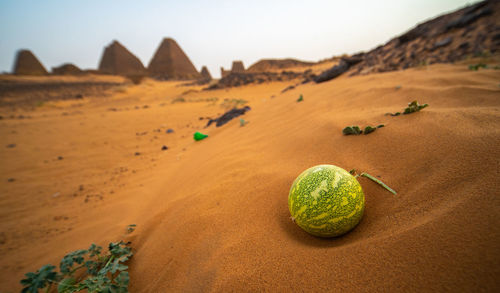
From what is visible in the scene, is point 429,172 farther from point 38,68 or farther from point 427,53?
point 38,68

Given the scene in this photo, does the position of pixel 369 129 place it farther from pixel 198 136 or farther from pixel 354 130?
pixel 198 136

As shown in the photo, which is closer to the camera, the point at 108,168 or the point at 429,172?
the point at 429,172

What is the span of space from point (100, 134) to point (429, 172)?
8.75 metres

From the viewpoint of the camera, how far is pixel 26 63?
40.8 metres

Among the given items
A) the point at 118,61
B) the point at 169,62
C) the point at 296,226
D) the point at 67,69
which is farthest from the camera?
the point at 169,62

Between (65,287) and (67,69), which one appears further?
(67,69)

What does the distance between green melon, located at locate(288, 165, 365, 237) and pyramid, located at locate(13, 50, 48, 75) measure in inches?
2295

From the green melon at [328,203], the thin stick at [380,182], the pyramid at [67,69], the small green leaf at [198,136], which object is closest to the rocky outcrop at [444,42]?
the small green leaf at [198,136]

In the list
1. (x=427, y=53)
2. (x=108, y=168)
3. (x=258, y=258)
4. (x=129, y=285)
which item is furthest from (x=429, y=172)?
(x=427, y=53)

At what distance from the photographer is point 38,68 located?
135ft

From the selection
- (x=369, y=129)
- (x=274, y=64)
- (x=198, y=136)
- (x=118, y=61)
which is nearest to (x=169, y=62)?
(x=118, y=61)

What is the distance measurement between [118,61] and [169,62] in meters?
13.3

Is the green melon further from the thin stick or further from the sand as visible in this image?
the thin stick

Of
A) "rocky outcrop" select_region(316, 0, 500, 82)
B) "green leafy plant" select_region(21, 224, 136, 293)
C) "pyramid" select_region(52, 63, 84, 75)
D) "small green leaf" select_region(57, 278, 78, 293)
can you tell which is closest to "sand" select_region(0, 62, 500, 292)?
"green leafy plant" select_region(21, 224, 136, 293)
